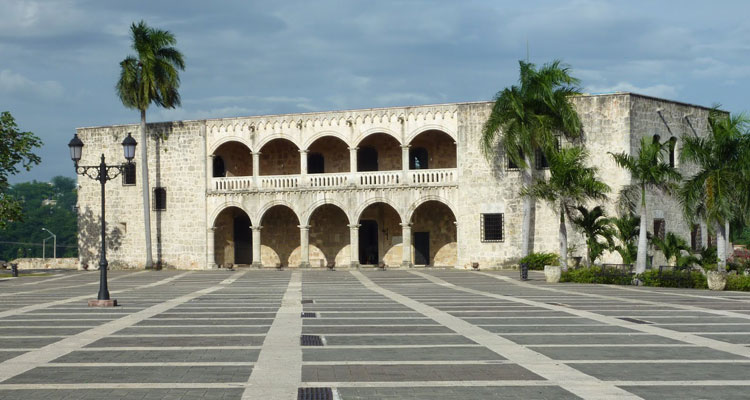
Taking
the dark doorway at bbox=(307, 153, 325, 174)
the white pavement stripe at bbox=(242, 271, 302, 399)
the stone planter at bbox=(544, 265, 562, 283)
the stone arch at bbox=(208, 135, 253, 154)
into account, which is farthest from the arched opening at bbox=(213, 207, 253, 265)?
the white pavement stripe at bbox=(242, 271, 302, 399)

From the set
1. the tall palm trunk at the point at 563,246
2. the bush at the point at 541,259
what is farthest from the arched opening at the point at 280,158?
the tall palm trunk at the point at 563,246

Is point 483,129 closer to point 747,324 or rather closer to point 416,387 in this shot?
point 747,324

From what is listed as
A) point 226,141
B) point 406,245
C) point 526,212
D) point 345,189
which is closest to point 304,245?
point 345,189

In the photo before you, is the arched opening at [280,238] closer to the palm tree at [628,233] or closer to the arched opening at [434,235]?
the arched opening at [434,235]

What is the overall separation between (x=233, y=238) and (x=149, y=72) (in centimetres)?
997

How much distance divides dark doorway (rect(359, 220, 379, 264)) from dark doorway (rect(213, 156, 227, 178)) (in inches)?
318

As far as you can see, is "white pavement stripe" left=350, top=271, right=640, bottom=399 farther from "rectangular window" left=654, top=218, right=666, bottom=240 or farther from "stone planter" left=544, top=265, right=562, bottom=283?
"rectangular window" left=654, top=218, right=666, bottom=240

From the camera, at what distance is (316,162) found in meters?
44.6

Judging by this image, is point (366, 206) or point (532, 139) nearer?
point (532, 139)

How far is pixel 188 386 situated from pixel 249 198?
110 feet

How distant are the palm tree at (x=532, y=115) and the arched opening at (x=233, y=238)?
15071 millimetres

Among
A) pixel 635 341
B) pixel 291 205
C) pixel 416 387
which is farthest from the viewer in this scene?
pixel 291 205

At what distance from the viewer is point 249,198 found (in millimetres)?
42406

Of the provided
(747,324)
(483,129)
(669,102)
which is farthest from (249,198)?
(747,324)
